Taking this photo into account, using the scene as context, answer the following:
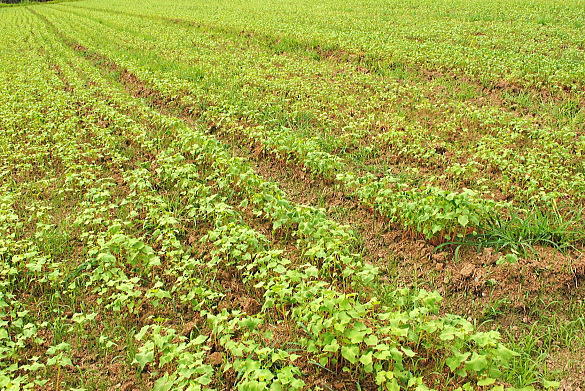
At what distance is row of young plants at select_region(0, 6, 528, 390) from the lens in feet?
10.3

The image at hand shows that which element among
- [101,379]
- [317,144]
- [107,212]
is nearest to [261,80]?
[317,144]

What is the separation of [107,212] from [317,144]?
11.5ft

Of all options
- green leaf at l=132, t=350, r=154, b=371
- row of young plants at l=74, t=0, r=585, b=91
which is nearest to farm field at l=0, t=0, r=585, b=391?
green leaf at l=132, t=350, r=154, b=371

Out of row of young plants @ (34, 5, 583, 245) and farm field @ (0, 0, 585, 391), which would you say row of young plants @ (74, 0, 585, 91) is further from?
row of young plants @ (34, 5, 583, 245)

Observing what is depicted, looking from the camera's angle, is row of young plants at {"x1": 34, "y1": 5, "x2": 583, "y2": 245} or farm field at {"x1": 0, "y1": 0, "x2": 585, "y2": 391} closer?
farm field at {"x1": 0, "y1": 0, "x2": 585, "y2": 391}

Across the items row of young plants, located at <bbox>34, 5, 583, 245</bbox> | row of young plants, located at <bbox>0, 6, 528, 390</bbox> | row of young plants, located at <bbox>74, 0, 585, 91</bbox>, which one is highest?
row of young plants, located at <bbox>74, 0, 585, 91</bbox>

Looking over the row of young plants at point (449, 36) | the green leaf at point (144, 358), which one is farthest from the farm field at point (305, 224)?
the row of young plants at point (449, 36)

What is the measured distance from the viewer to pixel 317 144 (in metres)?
6.84

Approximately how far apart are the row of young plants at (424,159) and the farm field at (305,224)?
0.13 feet

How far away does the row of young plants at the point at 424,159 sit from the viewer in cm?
456

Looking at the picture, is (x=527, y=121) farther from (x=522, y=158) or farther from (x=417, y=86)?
(x=417, y=86)

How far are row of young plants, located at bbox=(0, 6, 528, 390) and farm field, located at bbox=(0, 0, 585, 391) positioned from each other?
0.10 feet

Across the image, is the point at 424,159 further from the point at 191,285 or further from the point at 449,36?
the point at 449,36

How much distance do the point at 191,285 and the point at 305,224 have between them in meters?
1.38
